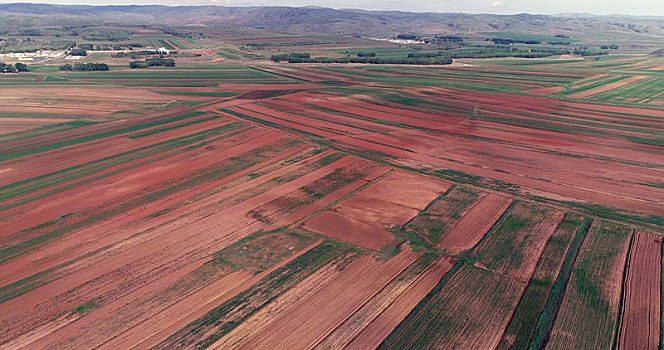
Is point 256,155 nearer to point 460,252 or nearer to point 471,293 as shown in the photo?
point 460,252

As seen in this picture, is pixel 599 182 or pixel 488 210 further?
pixel 599 182

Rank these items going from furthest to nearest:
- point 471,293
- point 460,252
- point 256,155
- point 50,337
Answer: point 256,155
point 460,252
point 471,293
point 50,337

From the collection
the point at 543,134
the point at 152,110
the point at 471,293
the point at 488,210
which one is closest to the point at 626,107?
the point at 543,134

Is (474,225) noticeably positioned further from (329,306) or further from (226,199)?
(226,199)

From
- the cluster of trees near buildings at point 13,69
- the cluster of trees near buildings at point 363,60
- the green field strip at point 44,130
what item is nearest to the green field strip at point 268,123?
the green field strip at point 44,130

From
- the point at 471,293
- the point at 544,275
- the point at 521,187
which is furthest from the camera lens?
the point at 521,187

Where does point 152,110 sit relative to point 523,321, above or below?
above

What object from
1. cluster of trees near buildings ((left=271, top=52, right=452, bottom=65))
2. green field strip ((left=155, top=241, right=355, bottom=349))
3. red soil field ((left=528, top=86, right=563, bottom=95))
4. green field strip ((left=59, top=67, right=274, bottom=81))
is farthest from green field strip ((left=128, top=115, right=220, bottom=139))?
cluster of trees near buildings ((left=271, top=52, right=452, bottom=65))
